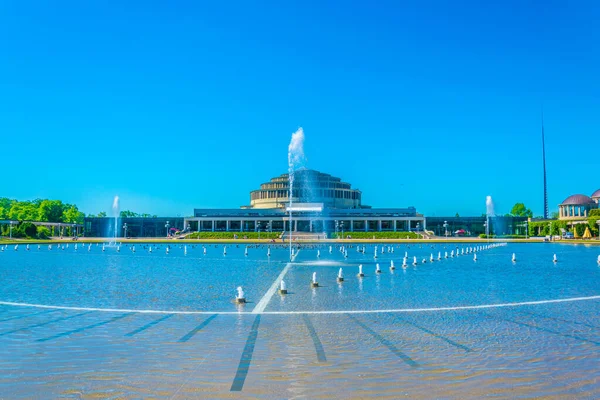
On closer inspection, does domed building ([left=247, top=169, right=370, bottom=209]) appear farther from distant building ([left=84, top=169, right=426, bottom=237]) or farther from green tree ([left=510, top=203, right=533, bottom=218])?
green tree ([left=510, top=203, right=533, bottom=218])

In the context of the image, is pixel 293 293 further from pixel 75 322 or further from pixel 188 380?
pixel 188 380

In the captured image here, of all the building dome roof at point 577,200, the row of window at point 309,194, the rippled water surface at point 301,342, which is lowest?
the rippled water surface at point 301,342

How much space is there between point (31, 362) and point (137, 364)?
85.3 inches

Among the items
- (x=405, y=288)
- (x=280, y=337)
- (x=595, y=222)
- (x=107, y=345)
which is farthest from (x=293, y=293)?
(x=595, y=222)

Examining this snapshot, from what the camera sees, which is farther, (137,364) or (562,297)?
(562,297)

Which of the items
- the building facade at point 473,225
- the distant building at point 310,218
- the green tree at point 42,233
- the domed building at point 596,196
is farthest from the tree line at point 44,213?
the domed building at point 596,196

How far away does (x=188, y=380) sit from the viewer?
9.28 m

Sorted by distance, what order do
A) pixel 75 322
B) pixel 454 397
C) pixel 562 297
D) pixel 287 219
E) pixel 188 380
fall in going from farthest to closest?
pixel 287 219 < pixel 562 297 < pixel 75 322 < pixel 188 380 < pixel 454 397

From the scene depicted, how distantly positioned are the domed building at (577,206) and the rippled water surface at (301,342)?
423ft

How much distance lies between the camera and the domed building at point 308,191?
517 ft

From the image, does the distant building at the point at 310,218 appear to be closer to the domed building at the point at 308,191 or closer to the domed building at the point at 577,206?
the domed building at the point at 308,191

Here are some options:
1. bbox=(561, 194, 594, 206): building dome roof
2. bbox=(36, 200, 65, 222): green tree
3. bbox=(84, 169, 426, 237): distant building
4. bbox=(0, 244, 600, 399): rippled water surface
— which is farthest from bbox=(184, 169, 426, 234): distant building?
bbox=(0, 244, 600, 399): rippled water surface

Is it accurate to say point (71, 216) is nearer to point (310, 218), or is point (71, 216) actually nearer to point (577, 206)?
point (310, 218)

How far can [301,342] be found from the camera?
1277 cm
